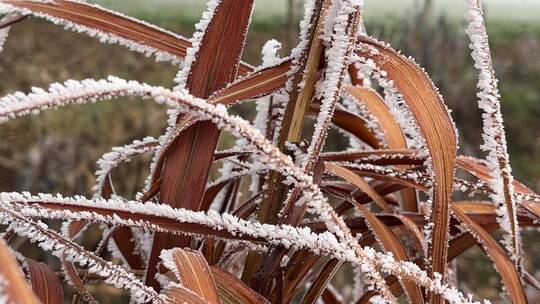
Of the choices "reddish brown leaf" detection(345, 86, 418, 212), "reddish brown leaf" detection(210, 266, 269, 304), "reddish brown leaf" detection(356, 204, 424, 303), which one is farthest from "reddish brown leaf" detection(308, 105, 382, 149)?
"reddish brown leaf" detection(210, 266, 269, 304)

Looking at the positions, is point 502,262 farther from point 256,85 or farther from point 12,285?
point 12,285

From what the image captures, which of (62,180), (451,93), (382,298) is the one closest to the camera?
(382,298)

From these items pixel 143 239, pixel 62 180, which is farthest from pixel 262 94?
pixel 62 180

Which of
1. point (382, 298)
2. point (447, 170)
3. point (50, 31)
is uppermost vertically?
point (50, 31)

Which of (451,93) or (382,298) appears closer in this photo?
(382,298)

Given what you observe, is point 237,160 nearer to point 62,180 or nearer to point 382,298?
point 382,298

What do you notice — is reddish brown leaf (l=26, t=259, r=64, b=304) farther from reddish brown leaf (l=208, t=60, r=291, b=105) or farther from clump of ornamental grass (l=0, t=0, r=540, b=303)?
reddish brown leaf (l=208, t=60, r=291, b=105)

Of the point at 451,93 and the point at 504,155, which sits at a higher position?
the point at 451,93
